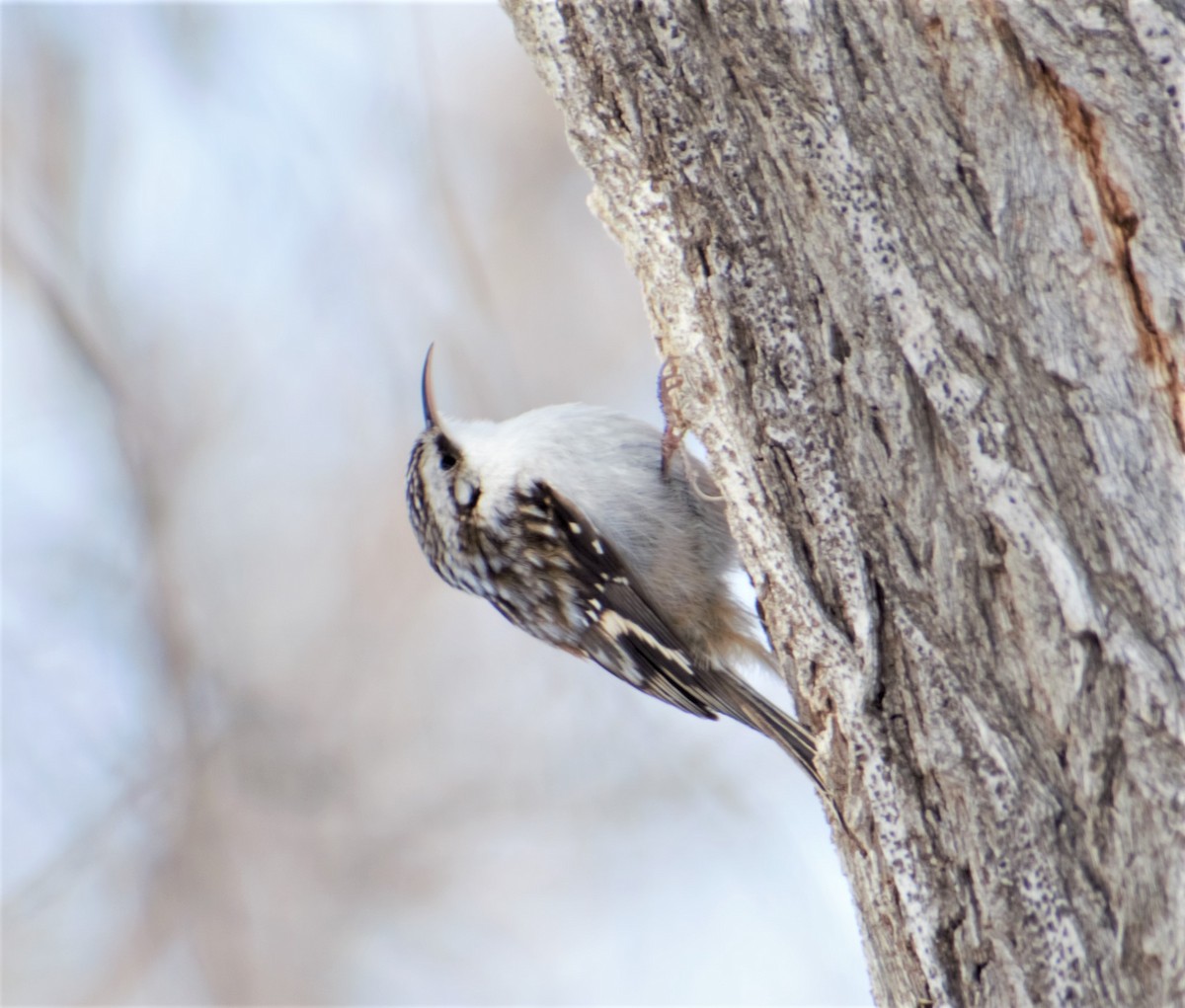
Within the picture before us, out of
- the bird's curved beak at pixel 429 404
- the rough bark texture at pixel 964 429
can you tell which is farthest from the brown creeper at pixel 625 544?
the rough bark texture at pixel 964 429

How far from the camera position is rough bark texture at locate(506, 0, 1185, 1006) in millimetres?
1278

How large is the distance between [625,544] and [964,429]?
1.52 meters

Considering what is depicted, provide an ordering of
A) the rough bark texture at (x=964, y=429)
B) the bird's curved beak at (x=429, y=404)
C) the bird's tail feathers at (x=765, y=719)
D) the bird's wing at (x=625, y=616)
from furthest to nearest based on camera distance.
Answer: the bird's curved beak at (x=429, y=404) < the bird's wing at (x=625, y=616) < the bird's tail feathers at (x=765, y=719) < the rough bark texture at (x=964, y=429)

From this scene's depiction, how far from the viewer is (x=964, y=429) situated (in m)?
1.38

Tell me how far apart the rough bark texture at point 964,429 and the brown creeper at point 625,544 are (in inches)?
48.0

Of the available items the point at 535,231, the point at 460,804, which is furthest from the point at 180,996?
the point at 535,231

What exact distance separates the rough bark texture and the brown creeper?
1.22 m

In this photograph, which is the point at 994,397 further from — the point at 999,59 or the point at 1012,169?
the point at 999,59

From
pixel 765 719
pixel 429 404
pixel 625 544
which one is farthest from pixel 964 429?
pixel 429 404

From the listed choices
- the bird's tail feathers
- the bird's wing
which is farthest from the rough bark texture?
the bird's wing

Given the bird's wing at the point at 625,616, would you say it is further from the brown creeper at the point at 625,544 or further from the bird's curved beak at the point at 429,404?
the bird's curved beak at the point at 429,404

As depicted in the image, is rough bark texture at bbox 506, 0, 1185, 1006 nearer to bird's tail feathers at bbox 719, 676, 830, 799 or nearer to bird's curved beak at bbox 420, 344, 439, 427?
bird's tail feathers at bbox 719, 676, 830, 799

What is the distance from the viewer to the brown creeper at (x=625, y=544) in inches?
111

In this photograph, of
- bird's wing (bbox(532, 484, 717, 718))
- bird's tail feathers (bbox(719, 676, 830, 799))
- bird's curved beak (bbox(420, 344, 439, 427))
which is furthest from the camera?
bird's curved beak (bbox(420, 344, 439, 427))
